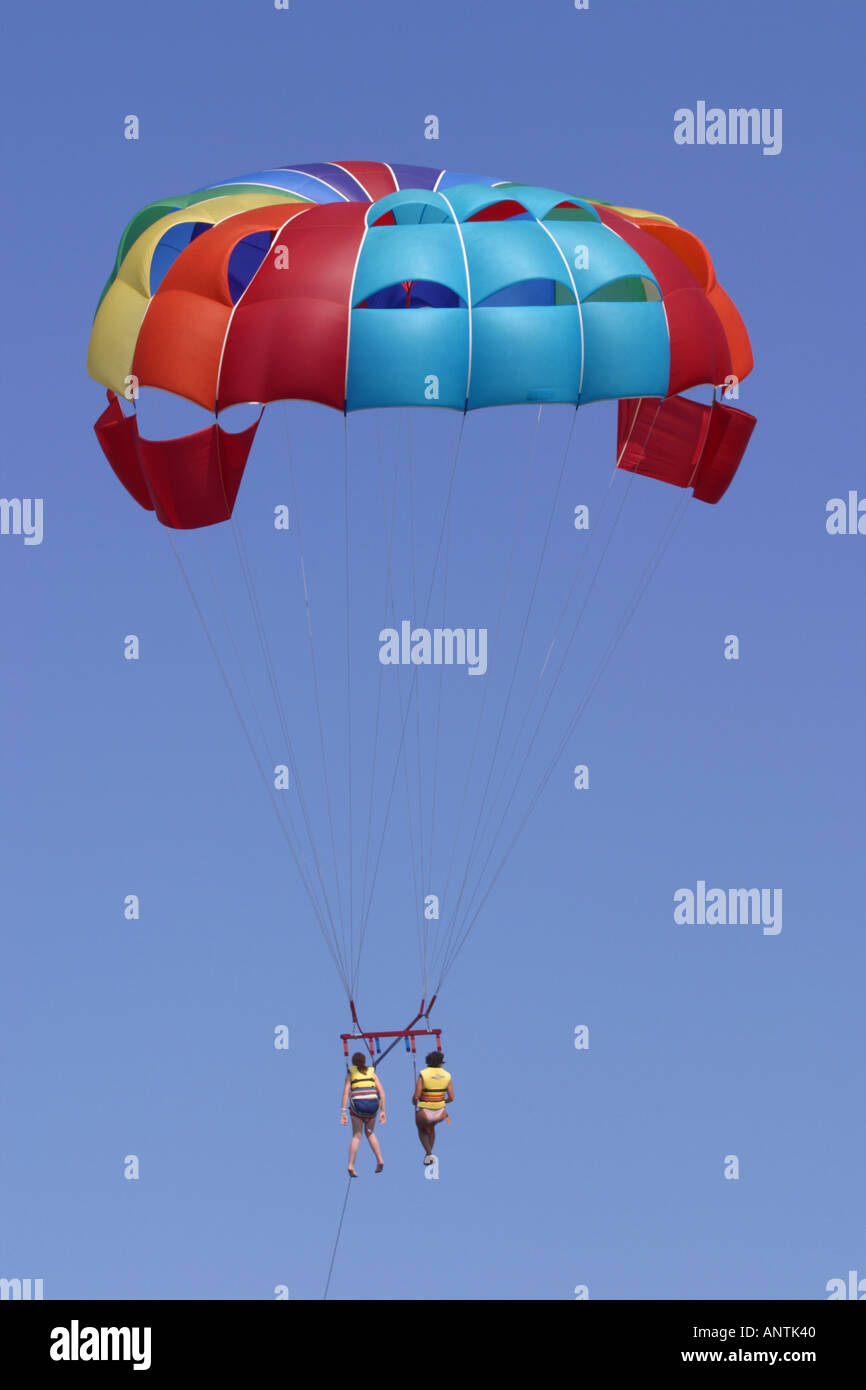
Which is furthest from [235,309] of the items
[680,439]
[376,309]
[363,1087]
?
[363,1087]

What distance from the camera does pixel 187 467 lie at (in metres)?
36.0

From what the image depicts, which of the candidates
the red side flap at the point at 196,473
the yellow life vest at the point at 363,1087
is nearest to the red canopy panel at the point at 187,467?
the red side flap at the point at 196,473

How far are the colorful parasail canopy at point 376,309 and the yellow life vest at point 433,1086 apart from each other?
6752mm

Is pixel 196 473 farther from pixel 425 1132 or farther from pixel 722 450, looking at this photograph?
pixel 425 1132

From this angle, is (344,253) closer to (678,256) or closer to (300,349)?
(300,349)

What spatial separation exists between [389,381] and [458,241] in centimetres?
171

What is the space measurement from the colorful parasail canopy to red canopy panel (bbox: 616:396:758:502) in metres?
0.12

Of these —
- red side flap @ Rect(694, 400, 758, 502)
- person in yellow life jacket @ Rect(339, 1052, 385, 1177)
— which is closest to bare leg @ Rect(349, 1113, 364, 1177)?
person in yellow life jacket @ Rect(339, 1052, 385, 1177)

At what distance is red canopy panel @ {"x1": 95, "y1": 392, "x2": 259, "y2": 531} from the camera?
118 ft

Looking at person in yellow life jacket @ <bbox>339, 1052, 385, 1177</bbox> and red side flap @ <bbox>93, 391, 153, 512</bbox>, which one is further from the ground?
red side flap @ <bbox>93, 391, 153, 512</bbox>

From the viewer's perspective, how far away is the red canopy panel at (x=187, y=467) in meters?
36.0

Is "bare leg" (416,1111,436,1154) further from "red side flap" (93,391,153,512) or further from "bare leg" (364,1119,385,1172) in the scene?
"red side flap" (93,391,153,512)

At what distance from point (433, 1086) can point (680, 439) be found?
811 cm
